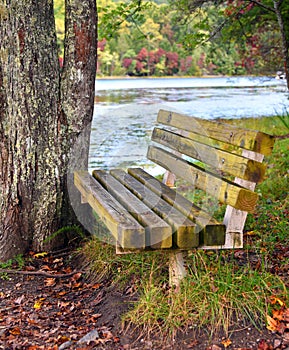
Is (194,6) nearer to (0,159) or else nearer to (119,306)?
(0,159)

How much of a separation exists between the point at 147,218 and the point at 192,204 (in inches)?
18.6

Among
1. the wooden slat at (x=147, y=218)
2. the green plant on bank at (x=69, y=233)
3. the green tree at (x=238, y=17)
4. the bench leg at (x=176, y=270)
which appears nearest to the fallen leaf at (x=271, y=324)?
the bench leg at (x=176, y=270)

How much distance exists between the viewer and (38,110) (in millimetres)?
4133

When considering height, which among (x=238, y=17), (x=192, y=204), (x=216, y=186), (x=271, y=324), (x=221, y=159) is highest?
(x=238, y=17)

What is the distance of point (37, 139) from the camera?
4.16 meters

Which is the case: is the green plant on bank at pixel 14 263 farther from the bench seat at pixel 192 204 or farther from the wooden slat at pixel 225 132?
the wooden slat at pixel 225 132

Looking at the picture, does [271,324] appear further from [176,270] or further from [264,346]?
[176,270]

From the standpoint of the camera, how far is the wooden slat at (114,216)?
291 centimetres

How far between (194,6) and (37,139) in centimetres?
443

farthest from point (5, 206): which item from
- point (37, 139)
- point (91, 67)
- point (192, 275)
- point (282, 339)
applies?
point (282, 339)

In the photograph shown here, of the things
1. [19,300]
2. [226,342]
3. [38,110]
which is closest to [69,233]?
[19,300]

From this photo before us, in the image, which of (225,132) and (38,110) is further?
(38,110)

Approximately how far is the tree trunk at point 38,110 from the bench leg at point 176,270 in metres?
1.44

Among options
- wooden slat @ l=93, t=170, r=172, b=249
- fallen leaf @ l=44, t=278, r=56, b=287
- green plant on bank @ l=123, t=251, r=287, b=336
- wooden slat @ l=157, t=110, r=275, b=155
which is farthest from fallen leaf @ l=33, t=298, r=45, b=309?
wooden slat @ l=157, t=110, r=275, b=155
